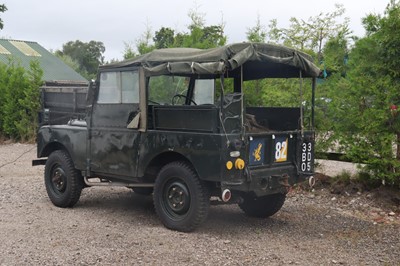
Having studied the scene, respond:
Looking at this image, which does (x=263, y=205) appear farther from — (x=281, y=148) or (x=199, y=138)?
(x=199, y=138)

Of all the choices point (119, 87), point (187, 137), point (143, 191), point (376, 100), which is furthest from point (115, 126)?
point (376, 100)

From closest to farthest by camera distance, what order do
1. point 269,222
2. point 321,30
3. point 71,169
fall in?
point 269,222 → point 71,169 → point 321,30

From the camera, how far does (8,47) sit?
99.4 ft

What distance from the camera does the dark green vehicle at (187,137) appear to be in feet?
19.2

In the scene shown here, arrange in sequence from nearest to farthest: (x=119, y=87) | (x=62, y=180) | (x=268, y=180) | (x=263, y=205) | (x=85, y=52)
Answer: (x=268, y=180) → (x=119, y=87) → (x=263, y=205) → (x=62, y=180) → (x=85, y=52)

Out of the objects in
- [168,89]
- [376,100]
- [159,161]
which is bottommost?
[159,161]

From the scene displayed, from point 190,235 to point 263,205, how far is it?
152 centimetres

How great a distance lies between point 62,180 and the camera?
7.87 meters

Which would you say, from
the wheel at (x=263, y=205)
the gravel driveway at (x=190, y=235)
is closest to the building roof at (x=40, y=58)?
the gravel driveway at (x=190, y=235)

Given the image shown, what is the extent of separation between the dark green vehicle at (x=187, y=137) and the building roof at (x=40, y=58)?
21410 mm

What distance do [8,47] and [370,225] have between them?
27552 millimetres

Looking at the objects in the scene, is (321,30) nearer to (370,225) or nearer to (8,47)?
(370,225)

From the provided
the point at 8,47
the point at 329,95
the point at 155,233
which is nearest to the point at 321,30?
the point at 329,95

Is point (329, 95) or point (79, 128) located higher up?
point (329, 95)
